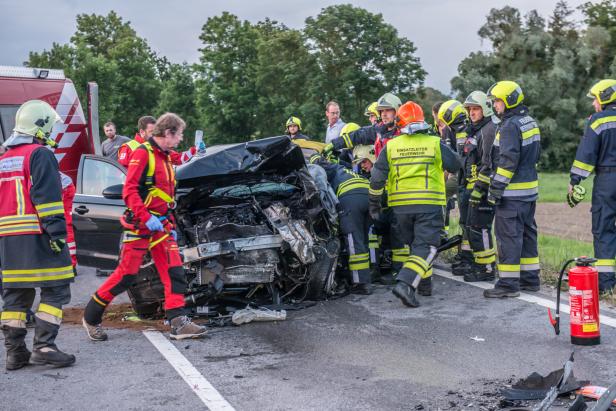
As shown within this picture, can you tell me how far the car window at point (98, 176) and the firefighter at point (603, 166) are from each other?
Result: 17.1ft

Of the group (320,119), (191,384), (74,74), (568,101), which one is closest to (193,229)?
(191,384)

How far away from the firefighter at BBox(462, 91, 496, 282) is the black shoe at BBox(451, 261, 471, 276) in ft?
0.27

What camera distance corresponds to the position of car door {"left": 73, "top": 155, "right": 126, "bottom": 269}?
886cm

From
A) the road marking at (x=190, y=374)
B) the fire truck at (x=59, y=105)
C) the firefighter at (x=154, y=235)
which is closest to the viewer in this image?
the road marking at (x=190, y=374)

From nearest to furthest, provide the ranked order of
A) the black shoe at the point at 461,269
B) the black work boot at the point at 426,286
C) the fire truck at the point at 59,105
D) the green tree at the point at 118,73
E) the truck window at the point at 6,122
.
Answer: the black work boot at the point at 426,286
the black shoe at the point at 461,269
the truck window at the point at 6,122
the fire truck at the point at 59,105
the green tree at the point at 118,73

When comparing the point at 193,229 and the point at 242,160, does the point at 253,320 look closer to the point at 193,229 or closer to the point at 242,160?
the point at 193,229

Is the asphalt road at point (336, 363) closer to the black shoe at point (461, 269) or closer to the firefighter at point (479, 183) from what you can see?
the firefighter at point (479, 183)

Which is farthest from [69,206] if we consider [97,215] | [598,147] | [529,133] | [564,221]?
[564,221]

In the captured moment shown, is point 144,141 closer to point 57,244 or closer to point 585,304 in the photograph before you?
point 57,244

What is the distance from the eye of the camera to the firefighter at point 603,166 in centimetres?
729

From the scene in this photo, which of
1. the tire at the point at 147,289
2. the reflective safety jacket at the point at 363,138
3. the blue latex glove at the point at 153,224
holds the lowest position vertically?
the tire at the point at 147,289

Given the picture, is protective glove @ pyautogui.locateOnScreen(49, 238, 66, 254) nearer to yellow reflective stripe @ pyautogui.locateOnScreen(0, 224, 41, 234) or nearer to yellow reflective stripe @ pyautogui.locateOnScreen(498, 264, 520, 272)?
yellow reflective stripe @ pyautogui.locateOnScreen(0, 224, 41, 234)

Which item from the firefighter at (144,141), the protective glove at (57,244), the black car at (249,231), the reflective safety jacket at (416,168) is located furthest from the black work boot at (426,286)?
the protective glove at (57,244)

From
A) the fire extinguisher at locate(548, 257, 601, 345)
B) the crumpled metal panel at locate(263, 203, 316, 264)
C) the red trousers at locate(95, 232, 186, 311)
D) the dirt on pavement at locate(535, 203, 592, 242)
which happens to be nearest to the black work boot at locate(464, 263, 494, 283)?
the crumpled metal panel at locate(263, 203, 316, 264)
